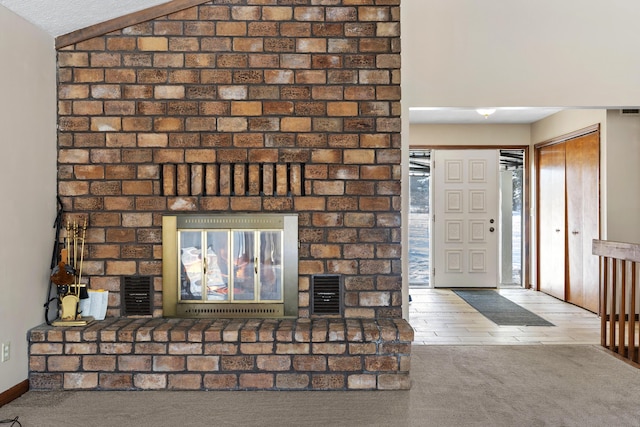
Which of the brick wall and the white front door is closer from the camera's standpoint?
the brick wall

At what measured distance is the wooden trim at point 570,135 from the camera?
16.4 feet

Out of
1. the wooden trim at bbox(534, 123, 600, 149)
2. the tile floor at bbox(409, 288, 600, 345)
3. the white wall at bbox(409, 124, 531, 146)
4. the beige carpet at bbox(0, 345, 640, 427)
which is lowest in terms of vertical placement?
the beige carpet at bbox(0, 345, 640, 427)

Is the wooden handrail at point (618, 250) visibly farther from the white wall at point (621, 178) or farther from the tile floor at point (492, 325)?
the white wall at point (621, 178)

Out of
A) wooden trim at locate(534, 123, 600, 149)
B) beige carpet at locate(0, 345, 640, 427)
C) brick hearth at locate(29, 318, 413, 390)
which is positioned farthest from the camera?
wooden trim at locate(534, 123, 600, 149)

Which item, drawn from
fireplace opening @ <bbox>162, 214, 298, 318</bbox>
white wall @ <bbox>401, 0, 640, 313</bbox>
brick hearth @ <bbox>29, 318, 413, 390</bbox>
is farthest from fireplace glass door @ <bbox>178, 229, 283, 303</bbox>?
white wall @ <bbox>401, 0, 640, 313</bbox>

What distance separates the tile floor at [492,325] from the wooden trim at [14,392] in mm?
2718

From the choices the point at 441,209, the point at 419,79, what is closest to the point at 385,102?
the point at 419,79

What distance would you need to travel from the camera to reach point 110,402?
2736mm

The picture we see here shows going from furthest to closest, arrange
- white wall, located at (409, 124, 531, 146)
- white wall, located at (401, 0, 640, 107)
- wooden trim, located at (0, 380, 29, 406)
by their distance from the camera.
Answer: white wall, located at (409, 124, 531, 146), white wall, located at (401, 0, 640, 107), wooden trim, located at (0, 380, 29, 406)

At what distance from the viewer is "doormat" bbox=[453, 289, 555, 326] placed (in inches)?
184

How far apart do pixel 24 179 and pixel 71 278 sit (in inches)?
25.5

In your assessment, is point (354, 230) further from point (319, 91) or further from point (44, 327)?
point (44, 327)

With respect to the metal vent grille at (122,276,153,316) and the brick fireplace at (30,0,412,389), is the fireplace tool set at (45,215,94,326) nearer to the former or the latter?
the brick fireplace at (30,0,412,389)

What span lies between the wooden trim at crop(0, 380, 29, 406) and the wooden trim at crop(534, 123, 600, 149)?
17.3 ft
